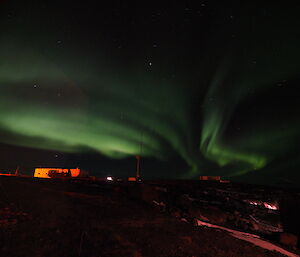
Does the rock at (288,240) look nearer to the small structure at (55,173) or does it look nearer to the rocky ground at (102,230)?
the rocky ground at (102,230)

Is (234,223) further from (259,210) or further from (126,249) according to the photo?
(126,249)

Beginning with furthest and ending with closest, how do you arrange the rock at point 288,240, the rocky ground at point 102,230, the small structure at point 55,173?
the small structure at point 55,173, the rock at point 288,240, the rocky ground at point 102,230

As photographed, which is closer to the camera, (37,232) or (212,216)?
(37,232)

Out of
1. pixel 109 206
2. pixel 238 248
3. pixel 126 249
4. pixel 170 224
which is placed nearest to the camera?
pixel 126 249

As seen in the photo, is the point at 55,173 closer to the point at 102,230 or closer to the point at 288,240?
the point at 102,230

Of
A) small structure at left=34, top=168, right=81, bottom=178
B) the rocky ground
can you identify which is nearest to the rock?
the rocky ground

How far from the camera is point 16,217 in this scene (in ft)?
36.1

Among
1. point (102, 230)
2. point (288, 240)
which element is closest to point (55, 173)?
point (102, 230)

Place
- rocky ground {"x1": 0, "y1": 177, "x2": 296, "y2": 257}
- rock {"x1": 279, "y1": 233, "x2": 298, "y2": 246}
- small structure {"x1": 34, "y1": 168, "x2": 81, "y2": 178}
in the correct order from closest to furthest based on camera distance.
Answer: rocky ground {"x1": 0, "y1": 177, "x2": 296, "y2": 257}, rock {"x1": 279, "y1": 233, "x2": 298, "y2": 246}, small structure {"x1": 34, "y1": 168, "x2": 81, "y2": 178}

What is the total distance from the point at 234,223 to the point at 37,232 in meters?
15.5

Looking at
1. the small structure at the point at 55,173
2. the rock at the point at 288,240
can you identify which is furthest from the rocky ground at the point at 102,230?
the small structure at the point at 55,173

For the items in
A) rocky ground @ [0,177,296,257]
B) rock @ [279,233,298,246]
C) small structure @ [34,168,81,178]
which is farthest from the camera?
small structure @ [34,168,81,178]

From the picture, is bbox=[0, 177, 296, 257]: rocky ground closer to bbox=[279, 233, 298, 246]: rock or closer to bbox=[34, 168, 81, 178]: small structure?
bbox=[279, 233, 298, 246]: rock

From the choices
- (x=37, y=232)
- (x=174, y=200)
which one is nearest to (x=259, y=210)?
(x=174, y=200)
